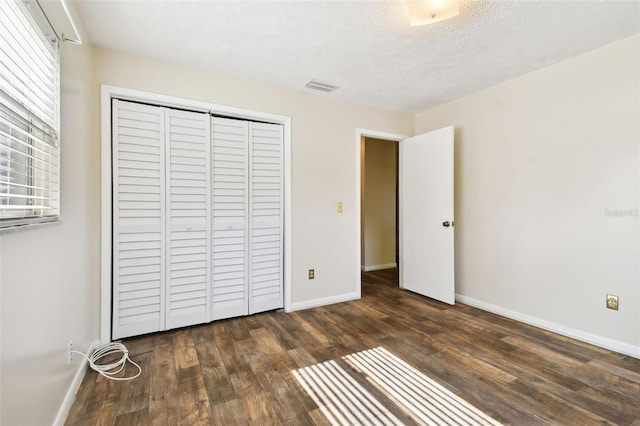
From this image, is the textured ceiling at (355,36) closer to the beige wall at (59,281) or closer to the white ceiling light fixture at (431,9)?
the white ceiling light fixture at (431,9)

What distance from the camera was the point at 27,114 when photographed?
1.17m

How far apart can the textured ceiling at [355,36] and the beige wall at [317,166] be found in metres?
0.19

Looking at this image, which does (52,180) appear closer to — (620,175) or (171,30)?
(171,30)

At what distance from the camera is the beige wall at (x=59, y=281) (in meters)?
1.02

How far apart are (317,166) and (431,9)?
5.88 ft

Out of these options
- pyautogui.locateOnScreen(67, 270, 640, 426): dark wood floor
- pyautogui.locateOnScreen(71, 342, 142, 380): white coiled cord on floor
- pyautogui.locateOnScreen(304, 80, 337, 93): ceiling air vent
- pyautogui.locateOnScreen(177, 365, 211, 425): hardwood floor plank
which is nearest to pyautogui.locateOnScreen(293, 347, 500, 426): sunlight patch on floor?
pyautogui.locateOnScreen(67, 270, 640, 426): dark wood floor

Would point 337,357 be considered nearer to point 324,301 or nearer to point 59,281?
point 324,301

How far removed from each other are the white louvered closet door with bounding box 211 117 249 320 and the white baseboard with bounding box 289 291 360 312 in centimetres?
54

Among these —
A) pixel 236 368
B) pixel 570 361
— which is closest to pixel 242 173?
pixel 236 368

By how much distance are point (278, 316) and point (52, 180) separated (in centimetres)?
210

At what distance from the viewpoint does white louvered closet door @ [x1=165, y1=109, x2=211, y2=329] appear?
2.52m

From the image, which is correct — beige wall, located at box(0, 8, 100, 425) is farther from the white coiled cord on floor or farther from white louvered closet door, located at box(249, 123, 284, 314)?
white louvered closet door, located at box(249, 123, 284, 314)

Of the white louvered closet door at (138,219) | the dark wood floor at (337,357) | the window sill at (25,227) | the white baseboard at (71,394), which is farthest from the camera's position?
the white louvered closet door at (138,219)

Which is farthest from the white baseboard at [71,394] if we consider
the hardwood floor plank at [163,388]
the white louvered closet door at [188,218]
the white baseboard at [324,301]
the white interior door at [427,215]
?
the white interior door at [427,215]
